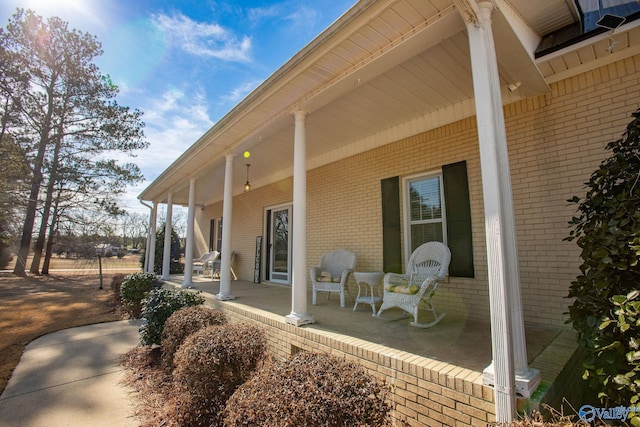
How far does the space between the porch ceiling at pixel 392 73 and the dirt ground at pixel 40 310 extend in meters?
4.31

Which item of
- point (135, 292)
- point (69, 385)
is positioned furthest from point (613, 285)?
point (135, 292)

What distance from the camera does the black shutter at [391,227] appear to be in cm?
478

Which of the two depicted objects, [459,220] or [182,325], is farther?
[459,220]

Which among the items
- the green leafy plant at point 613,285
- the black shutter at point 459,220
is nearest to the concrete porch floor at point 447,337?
the green leafy plant at point 613,285

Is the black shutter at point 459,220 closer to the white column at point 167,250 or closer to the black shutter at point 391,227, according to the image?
the black shutter at point 391,227

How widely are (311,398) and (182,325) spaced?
2.47 m

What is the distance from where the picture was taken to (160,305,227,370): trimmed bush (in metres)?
3.53

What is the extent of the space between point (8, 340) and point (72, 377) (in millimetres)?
2583

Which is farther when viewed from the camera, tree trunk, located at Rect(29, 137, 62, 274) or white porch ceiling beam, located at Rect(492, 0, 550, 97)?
tree trunk, located at Rect(29, 137, 62, 274)

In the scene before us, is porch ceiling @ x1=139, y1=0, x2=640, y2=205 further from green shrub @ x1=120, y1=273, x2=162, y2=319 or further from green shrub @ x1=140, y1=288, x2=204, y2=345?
green shrub @ x1=120, y1=273, x2=162, y2=319

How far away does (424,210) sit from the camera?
4.67 metres

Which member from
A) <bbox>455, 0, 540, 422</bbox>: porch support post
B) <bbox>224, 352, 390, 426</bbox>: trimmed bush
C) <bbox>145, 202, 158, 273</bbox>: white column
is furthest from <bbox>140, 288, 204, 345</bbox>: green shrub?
<bbox>145, 202, 158, 273</bbox>: white column

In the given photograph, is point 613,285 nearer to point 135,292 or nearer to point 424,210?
point 424,210

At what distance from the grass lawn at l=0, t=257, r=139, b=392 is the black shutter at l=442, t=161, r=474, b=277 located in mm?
5523
